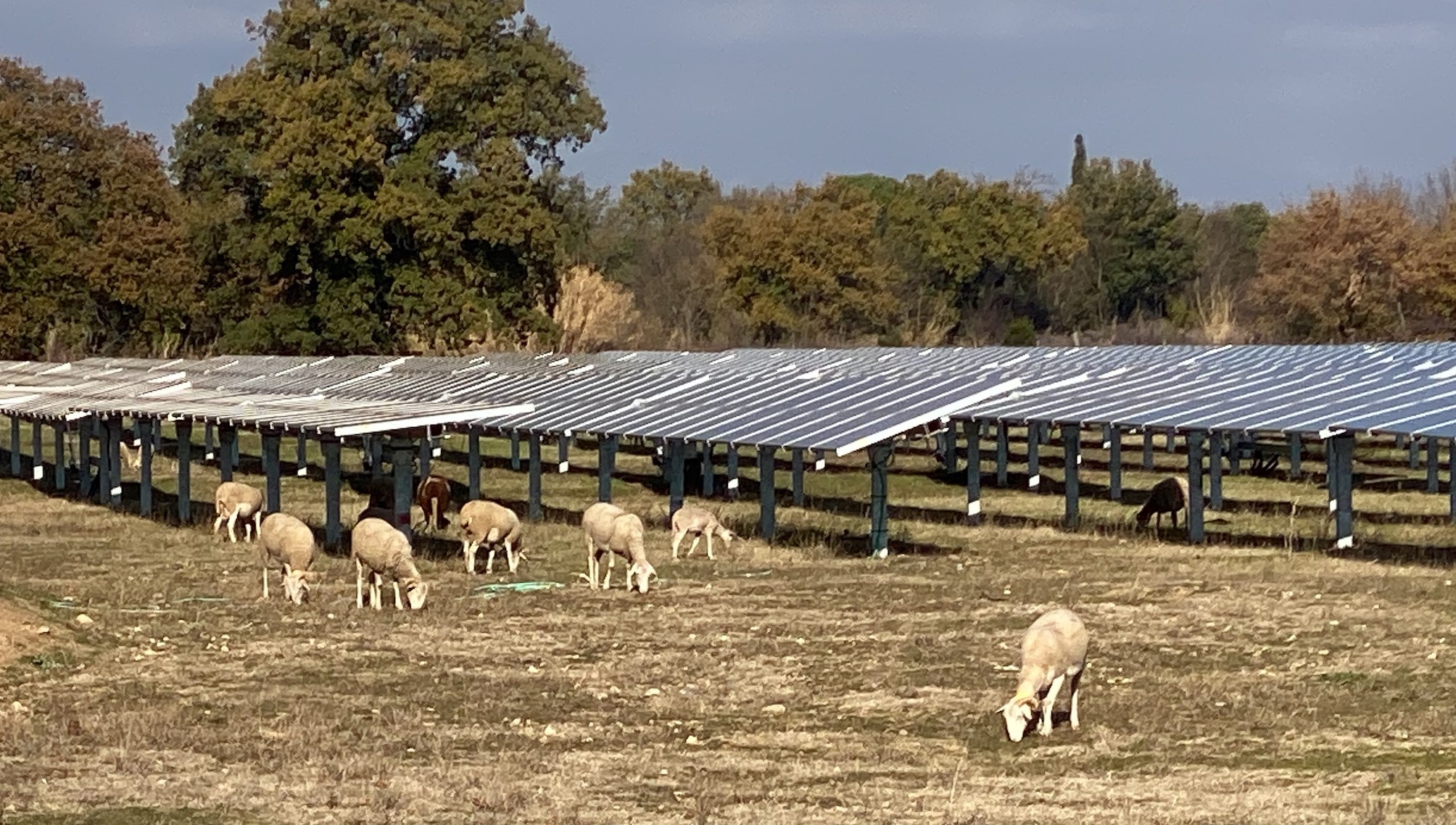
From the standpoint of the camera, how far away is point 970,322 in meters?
104

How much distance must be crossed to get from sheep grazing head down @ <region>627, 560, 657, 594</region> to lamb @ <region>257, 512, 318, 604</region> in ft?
11.6

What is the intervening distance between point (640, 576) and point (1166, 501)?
418 inches

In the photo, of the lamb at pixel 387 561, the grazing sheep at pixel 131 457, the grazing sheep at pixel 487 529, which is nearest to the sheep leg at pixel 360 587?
the lamb at pixel 387 561

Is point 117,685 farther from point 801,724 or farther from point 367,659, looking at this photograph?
point 801,724

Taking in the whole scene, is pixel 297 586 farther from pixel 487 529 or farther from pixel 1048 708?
pixel 1048 708

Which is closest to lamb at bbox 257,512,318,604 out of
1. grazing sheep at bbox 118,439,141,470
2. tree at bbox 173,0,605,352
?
grazing sheep at bbox 118,439,141,470

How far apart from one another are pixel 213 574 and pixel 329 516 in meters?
2.92

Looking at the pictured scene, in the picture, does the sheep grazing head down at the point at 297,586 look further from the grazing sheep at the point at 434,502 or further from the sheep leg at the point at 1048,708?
the sheep leg at the point at 1048,708

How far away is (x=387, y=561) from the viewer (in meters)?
23.2

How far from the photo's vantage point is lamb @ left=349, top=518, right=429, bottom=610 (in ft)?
75.9

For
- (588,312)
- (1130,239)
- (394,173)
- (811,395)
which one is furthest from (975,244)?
(811,395)

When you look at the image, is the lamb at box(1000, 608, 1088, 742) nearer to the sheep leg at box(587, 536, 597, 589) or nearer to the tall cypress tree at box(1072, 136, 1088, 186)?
the sheep leg at box(587, 536, 597, 589)

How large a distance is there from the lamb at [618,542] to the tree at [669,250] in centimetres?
6243

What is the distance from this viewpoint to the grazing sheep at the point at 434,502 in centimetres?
3256
